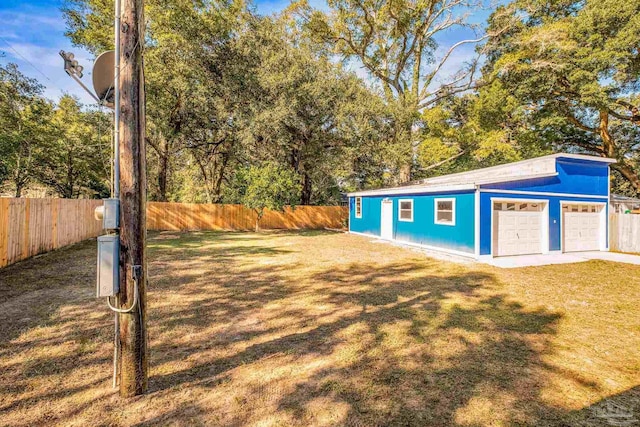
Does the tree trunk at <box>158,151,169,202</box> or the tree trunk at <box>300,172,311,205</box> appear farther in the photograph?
the tree trunk at <box>300,172,311,205</box>

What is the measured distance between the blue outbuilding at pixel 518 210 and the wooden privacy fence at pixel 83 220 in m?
10.1

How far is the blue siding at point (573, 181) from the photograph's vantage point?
1036 cm

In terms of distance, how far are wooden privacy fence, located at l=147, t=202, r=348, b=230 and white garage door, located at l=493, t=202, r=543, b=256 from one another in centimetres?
1221

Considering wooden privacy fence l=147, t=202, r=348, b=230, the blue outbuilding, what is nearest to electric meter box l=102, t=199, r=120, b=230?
the blue outbuilding

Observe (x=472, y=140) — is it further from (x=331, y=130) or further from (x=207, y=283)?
(x=207, y=283)

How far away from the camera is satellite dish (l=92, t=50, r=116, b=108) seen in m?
2.76

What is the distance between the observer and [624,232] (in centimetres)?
1188

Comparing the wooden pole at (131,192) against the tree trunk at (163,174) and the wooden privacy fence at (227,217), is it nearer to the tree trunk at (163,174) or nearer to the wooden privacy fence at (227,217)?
the wooden privacy fence at (227,217)

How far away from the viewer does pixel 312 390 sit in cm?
287

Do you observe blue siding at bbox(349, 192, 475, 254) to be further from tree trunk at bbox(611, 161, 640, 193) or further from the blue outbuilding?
tree trunk at bbox(611, 161, 640, 193)

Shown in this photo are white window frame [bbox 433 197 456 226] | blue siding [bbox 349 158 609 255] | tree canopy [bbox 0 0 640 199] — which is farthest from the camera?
tree canopy [bbox 0 0 640 199]

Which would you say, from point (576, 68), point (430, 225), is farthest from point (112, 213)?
point (576, 68)

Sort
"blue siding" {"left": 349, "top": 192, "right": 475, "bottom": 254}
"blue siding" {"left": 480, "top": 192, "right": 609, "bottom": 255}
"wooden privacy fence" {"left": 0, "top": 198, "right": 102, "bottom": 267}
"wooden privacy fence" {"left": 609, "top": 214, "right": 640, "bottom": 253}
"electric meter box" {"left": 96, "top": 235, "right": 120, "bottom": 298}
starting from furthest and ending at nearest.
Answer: "wooden privacy fence" {"left": 609, "top": 214, "right": 640, "bottom": 253} → "blue siding" {"left": 349, "top": 192, "right": 475, "bottom": 254} → "blue siding" {"left": 480, "top": 192, "right": 609, "bottom": 255} → "wooden privacy fence" {"left": 0, "top": 198, "right": 102, "bottom": 267} → "electric meter box" {"left": 96, "top": 235, "right": 120, "bottom": 298}

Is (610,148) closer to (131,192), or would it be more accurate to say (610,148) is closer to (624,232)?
(624,232)
